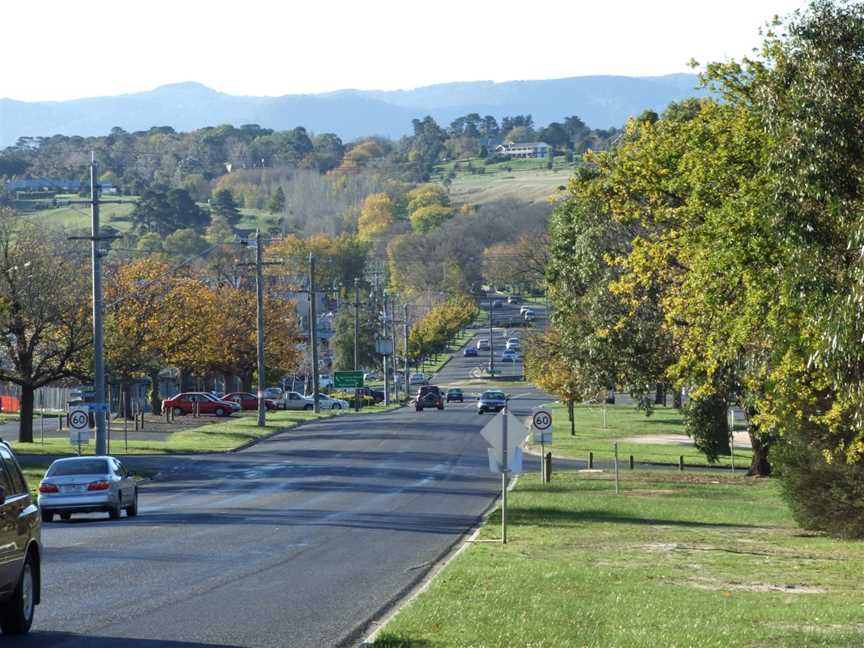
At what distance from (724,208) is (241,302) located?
249 ft

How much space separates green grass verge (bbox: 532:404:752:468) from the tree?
20.2 metres

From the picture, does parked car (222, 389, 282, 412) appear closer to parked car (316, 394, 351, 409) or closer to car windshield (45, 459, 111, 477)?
parked car (316, 394, 351, 409)

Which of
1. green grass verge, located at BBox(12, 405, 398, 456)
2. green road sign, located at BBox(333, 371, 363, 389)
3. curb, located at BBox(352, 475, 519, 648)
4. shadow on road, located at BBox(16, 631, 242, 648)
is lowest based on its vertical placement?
green road sign, located at BBox(333, 371, 363, 389)

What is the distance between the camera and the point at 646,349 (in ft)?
145

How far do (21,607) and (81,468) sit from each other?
61.5 feet

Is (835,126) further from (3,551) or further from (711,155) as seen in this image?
(3,551)

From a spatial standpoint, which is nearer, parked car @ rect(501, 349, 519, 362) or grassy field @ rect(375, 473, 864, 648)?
grassy field @ rect(375, 473, 864, 648)

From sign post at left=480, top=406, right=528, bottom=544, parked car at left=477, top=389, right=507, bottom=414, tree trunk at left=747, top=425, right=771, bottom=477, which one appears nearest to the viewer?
sign post at left=480, top=406, right=528, bottom=544

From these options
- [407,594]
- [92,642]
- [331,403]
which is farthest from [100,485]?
[331,403]

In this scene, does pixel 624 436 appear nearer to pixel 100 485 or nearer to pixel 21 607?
pixel 100 485

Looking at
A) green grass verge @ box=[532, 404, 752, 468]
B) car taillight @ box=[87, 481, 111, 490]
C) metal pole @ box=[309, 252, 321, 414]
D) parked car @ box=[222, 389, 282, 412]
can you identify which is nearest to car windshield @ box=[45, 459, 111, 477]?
car taillight @ box=[87, 481, 111, 490]

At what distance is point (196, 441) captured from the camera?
67125 millimetres

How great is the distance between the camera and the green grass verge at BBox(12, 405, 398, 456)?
6028 cm

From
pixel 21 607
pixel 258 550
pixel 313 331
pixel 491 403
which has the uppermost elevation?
pixel 21 607
